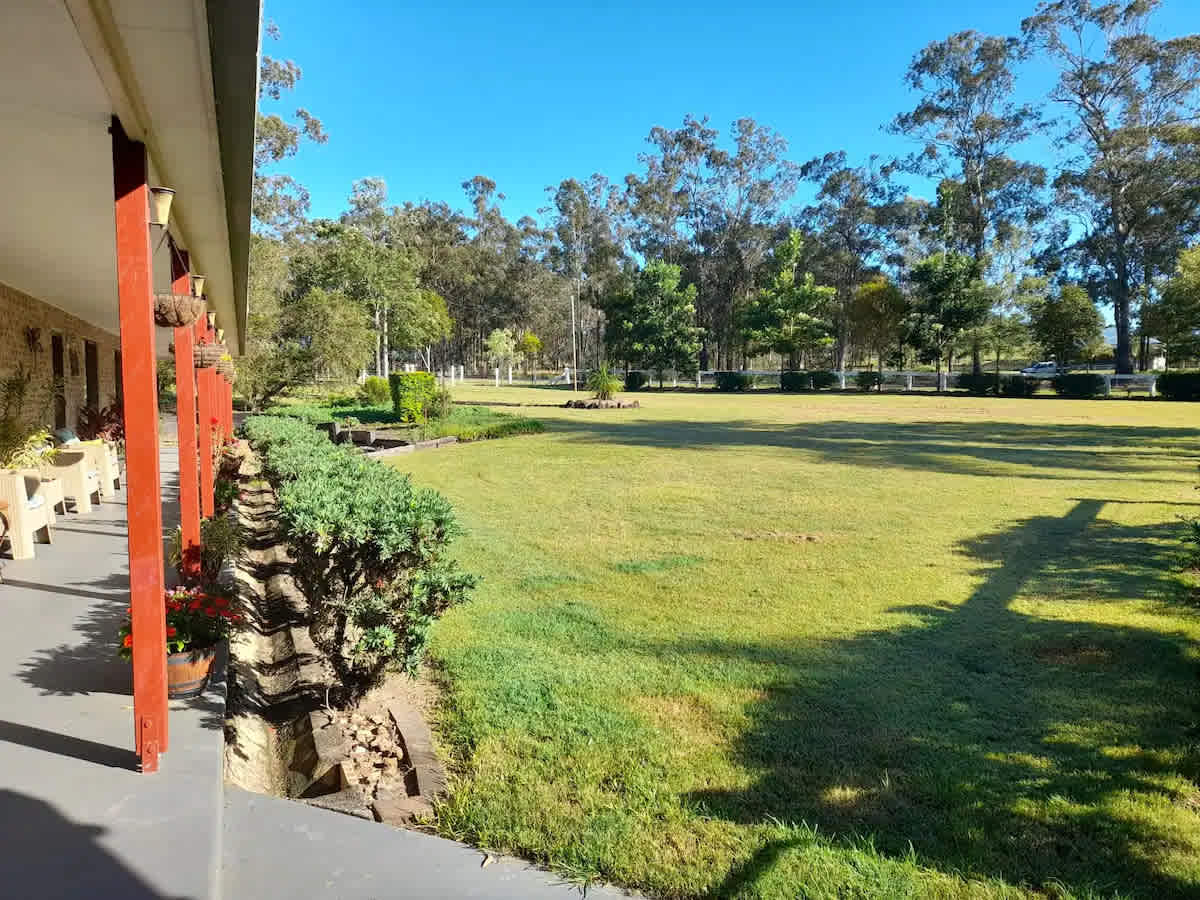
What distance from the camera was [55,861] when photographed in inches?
83.0

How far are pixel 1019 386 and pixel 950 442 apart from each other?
20.3 m

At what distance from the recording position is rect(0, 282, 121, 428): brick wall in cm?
811

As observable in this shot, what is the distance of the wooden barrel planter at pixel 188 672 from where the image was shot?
3.17 m

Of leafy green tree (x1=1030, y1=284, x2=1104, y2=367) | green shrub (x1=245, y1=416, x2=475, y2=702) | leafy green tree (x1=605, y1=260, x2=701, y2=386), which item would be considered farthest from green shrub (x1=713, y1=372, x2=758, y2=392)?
green shrub (x1=245, y1=416, x2=475, y2=702)

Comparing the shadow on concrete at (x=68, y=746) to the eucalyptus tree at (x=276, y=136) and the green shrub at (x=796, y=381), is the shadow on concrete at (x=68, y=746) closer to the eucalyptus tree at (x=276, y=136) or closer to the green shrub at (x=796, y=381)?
the eucalyptus tree at (x=276, y=136)

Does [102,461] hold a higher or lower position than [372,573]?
higher

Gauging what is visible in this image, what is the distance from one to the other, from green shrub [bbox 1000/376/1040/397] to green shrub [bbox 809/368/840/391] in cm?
849

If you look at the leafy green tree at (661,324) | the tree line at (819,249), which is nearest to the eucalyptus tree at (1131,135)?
the tree line at (819,249)

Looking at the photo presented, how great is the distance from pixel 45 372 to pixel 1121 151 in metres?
44.2

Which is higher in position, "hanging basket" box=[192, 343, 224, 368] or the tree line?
the tree line

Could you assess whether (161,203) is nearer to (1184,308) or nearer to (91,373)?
(91,373)

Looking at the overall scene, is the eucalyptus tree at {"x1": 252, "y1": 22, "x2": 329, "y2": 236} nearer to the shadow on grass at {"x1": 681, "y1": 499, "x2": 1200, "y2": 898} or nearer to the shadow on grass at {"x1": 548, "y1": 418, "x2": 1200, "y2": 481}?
the shadow on grass at {"x1": 548, "y1": 418, "x2": 1200, "y2": 481}

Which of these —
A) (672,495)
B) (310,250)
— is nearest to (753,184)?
(310,250)

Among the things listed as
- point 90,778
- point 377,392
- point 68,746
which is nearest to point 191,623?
point 68,746
